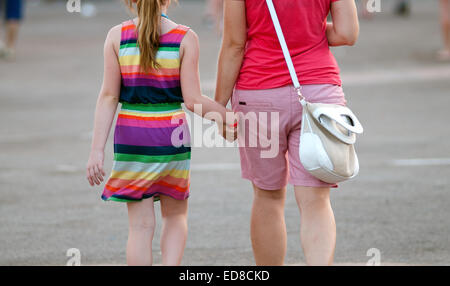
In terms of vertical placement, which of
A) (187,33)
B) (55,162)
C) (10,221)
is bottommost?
(55,162)

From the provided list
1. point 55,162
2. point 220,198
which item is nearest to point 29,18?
point 55,162

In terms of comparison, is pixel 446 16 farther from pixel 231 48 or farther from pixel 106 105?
pixel 106 105

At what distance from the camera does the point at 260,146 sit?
14.5ft

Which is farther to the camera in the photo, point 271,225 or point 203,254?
point 203,254

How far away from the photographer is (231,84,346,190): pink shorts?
4.31m

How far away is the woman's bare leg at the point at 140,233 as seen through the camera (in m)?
4.36

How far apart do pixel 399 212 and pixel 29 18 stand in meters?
25.5

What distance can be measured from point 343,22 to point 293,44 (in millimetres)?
272

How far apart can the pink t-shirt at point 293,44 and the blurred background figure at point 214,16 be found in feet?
58.8

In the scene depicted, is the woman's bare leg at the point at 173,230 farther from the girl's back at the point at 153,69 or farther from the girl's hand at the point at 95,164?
the girl's back at the point at 153,69

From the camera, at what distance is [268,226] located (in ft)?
15.1

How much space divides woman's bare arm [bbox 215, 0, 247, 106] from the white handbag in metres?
0.45

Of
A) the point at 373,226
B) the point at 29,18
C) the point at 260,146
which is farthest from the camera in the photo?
the point at 29,18

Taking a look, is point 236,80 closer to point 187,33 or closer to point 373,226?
point 187,33
